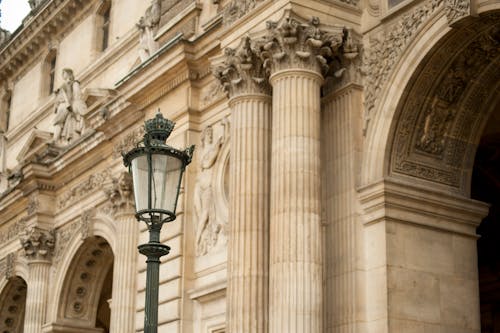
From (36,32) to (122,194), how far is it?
11.9 meters

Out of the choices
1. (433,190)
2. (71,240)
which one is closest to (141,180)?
(433,190)

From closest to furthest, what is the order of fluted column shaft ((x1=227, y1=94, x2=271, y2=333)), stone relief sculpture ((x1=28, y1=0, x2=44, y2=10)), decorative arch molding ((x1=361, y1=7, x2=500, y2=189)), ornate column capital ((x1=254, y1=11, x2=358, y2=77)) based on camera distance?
decorative arch molding ((x1=361, y1=7, x2=500, y2=189)), fluted column shaft ((x1=227, y1=94, x2=271, y2=333)), ornate column capital ((x1=254, y1=11, x2=358, y2=77)), stone relief sculpture ((x1=28, y1=0, x2=44, y2=10))

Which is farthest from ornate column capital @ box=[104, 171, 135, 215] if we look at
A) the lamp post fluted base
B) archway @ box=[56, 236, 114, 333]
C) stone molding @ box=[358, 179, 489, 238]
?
the lamp post fluted base

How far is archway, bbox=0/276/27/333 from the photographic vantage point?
31.1 m

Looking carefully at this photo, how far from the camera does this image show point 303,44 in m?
16.5

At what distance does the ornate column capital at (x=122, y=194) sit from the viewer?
23.2 meters

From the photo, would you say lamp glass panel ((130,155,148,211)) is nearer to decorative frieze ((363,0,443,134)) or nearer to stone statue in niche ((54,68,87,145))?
decorative frieze ((363,0,443,134))

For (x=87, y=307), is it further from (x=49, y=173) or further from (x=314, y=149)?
(x=314, y=149)

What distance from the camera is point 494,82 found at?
16.5 m

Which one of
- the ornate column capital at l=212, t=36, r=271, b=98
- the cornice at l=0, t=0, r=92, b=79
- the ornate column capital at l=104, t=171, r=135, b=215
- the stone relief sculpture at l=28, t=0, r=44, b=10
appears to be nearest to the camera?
the ornate column capital at l=212, t=36, r=271, b=98

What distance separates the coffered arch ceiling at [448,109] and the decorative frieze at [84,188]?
10.4 metres

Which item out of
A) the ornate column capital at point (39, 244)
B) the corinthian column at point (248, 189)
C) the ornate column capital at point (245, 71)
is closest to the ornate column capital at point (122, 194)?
the ornate column capital at point (39, 244)

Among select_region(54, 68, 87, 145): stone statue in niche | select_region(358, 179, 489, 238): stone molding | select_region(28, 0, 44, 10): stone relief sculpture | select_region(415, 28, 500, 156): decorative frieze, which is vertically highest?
select_region(28, 0, 44, 10): stone relief sculpture

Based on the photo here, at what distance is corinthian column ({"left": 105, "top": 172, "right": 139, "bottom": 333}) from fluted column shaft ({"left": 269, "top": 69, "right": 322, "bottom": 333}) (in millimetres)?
7137
